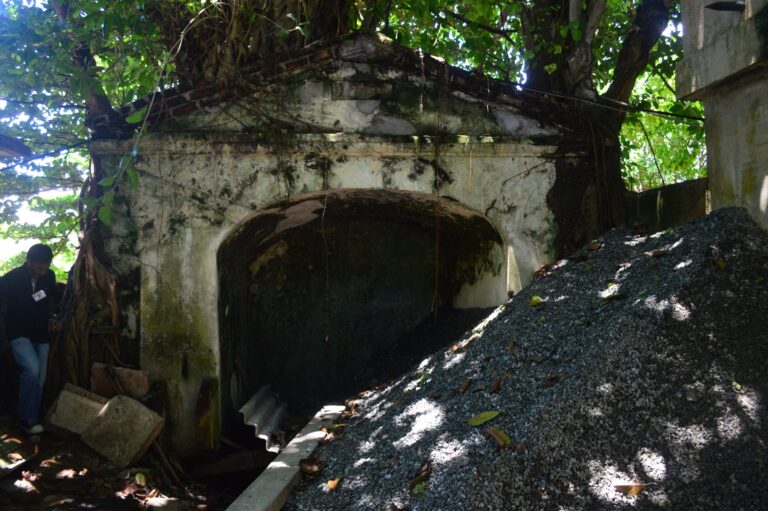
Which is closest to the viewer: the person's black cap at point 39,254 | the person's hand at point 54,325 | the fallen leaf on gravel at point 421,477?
the fallen leaf on gravel at point 421,477

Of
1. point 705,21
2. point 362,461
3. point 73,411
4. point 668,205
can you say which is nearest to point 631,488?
point 362,461

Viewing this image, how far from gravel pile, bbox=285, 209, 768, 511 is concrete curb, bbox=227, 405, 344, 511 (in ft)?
0.41

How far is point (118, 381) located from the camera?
19.9ft

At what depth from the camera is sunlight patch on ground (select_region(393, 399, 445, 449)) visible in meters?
4.46

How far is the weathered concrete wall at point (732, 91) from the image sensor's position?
467 cm

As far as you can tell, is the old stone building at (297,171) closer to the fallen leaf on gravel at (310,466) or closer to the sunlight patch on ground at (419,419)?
the fallen leaf on gravel at (310,466)

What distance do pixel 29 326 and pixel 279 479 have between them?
9.28 feet

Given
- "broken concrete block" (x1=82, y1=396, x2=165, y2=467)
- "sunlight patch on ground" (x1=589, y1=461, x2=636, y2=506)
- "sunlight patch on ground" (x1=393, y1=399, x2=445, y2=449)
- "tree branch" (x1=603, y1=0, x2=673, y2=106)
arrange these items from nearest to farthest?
"sunlight patch on ground" (x1=589, y1=461, x2=636, y2=506) < "sunlight patch on ground" (x1=393, y1=399, x2=445, y2=449) < "broken concrete block" (x1=82, y1=396, x2=165, y2=467) < "tree branch" (x1=603, y1=0, x2=673, y2=106)

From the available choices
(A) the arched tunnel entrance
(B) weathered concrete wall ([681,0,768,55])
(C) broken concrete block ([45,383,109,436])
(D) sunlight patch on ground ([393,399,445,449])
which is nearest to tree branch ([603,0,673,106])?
(B) weathered concrete wall ([681,0,768,55])

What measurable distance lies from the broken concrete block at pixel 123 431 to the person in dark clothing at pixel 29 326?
524 millimetres

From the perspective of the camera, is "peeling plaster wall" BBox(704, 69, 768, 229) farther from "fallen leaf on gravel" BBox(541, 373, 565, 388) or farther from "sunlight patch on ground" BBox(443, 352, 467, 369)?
"sunlight patch on ground" BBox(443, 352, 467, 369)

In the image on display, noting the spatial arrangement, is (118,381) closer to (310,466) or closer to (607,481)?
(310,466)

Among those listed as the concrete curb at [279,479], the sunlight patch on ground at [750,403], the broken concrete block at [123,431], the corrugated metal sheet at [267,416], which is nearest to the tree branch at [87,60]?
the broken concrete block at [123,431]

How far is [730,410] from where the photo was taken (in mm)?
3684
